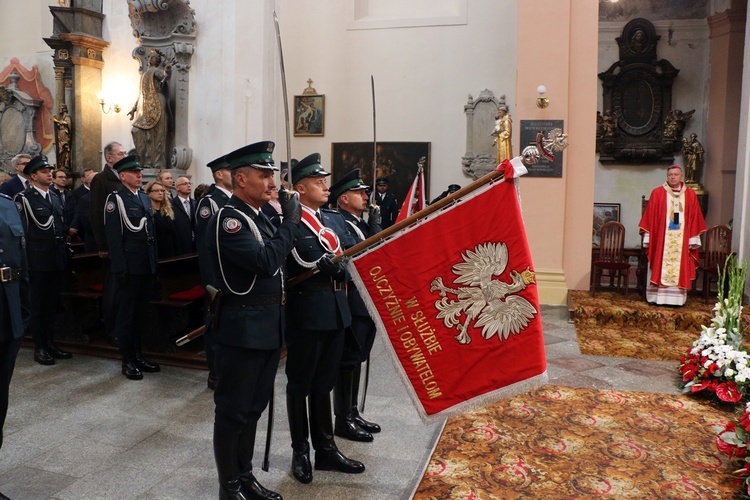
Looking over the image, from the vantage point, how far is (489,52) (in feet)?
38.5

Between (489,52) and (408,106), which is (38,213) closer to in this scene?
(408,106)

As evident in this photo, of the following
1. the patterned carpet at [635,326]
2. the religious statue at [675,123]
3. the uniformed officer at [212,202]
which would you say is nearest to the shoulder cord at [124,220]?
the uniformed officer at [212,202]

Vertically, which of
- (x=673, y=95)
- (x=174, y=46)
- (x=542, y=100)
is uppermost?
(x=174, y=46)

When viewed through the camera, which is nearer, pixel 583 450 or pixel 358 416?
pixel 583 450

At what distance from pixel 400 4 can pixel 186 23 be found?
5.13m

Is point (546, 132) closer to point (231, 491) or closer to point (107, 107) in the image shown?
point (231, 491)

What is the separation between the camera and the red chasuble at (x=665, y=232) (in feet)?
24.8

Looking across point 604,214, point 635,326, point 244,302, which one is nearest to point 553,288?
point 635,326

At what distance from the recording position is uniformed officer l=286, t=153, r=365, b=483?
3152mm

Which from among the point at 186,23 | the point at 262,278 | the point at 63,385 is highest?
the point at 186,23

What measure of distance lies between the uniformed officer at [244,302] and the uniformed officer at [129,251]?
2.53m

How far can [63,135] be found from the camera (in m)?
10.2

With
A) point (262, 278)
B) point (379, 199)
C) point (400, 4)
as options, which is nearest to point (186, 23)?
point (379, 199)

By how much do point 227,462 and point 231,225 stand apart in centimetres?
107
